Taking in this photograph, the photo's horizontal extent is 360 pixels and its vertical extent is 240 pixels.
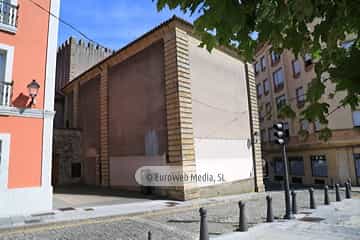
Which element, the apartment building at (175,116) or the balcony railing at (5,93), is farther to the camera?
the apartment building at (175,116)

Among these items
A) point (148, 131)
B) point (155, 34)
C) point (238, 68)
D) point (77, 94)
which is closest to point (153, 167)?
point (148, 131)

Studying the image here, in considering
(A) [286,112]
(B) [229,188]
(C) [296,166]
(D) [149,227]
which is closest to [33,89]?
(D) [149,227]

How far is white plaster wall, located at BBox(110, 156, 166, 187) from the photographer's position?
12531 millimetres

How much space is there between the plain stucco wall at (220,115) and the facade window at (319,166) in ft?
39.5

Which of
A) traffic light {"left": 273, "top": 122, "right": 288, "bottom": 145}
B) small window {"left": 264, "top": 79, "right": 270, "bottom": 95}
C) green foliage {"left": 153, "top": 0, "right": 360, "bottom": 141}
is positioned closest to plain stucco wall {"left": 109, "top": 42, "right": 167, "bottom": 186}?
traffic light {"left": 273, "top": 122, "right": 288, "bottom": 145}

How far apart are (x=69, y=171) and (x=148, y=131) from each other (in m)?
8.25

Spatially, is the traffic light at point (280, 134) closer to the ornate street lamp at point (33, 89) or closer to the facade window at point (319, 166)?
the ornate street lamp at point (33, 89)

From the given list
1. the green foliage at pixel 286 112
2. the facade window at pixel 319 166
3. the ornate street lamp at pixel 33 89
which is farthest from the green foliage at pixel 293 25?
the facade window at pixel 319 166

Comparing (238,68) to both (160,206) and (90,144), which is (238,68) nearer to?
(160,206)

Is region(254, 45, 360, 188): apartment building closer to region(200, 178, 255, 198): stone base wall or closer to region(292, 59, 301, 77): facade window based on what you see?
region(292, 59, 301, 77): facade window

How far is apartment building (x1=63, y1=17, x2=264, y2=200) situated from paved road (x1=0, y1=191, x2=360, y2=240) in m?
2.77

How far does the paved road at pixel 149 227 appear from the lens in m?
6.29

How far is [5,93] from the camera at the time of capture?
8727 millimetres

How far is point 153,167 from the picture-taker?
40.8 ft
